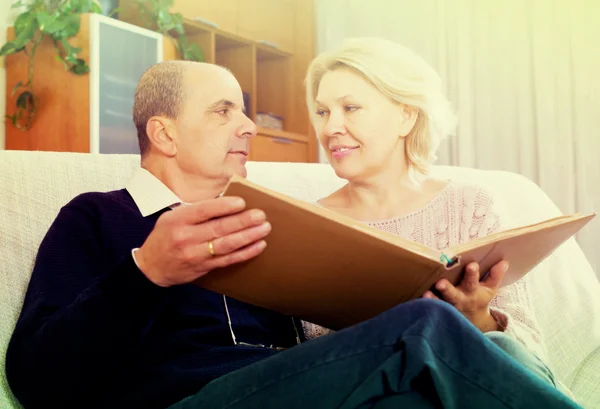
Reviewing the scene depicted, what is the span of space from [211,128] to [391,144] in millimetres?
389

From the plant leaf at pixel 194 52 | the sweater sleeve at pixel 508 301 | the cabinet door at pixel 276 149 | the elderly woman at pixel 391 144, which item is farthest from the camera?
the cabinet door at pixel 276 149

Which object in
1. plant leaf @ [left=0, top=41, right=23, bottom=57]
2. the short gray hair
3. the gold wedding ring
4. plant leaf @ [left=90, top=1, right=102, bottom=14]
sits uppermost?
plant leaf @ [left=90, top=1, right=102, bottom=14]

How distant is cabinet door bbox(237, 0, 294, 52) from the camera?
3.78m

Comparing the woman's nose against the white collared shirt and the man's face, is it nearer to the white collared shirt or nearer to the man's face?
the man's face

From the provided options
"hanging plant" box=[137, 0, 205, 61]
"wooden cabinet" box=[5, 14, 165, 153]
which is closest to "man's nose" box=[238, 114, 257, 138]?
"wooden cabinet" box=[5, 14, 165, 153]

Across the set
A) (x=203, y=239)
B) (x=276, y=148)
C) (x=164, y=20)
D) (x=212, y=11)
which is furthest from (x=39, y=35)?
(x=203, y=239)

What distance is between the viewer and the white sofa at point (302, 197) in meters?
1.19

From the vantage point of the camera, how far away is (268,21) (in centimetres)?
395

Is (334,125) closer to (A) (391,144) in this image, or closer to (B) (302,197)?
(A) (391,144)

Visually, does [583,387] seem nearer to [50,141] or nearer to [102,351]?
[102,351]

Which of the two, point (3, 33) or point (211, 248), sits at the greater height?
point (3, 33)

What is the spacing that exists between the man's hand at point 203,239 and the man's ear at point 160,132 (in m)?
0.54

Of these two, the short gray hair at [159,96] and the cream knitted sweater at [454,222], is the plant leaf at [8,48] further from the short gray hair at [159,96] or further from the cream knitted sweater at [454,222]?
the cream knitted sweater at [454,222]

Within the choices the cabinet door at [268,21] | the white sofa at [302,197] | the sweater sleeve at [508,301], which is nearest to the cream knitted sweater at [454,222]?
the sweater sleeve at [508,301]
